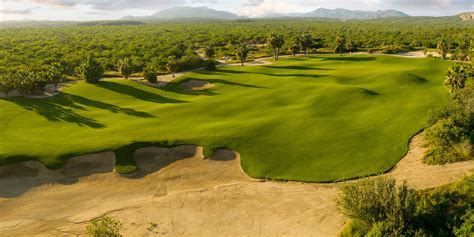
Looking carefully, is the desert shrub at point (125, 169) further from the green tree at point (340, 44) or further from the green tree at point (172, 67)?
the green tree at point (340, 44)

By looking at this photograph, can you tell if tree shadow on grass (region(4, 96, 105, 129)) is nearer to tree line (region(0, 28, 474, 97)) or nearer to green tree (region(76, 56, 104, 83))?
tree line (region(0, 28, 474, 97))

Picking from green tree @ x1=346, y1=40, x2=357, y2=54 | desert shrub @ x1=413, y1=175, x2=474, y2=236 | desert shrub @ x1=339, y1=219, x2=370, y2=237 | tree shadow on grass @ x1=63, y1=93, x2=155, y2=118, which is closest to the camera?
desert shrub @ x1=413, y1=175, x2=474, y2=236

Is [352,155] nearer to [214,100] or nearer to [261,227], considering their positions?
[261,227]

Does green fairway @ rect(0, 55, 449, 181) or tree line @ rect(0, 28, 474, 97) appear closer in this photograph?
green fairway @ rect(0, 55, 449, 181)

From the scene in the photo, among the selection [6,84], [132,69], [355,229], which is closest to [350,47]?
[132,69]

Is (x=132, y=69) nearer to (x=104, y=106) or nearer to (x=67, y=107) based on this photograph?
(x=104, y=106)

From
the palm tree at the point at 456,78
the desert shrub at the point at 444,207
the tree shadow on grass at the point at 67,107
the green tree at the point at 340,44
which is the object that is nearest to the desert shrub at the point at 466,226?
the desert shrub at the point at 444,207

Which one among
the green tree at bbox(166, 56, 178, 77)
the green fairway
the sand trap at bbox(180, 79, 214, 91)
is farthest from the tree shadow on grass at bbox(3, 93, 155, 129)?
the green tree at bbox(166, 56, 178, 77)

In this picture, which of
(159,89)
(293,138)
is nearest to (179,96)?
(159,89)
